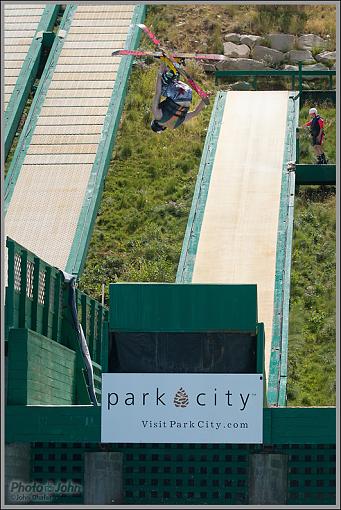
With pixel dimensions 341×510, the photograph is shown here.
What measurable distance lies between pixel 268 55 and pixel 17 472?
2594 cm

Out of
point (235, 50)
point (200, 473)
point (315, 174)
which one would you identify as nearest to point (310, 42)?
point (235, 50)

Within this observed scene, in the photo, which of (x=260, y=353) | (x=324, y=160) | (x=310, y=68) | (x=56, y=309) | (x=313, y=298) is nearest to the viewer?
(x=260, y=353)

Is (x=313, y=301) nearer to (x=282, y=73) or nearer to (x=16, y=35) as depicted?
(x=282, y=73)

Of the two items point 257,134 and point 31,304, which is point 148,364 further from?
point 257,134

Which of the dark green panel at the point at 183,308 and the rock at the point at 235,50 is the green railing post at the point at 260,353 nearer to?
the dark green panel at the point at 183,308

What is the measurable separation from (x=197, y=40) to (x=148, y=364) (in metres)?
25.7

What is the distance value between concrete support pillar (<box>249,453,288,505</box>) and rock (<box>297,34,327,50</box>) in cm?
2591

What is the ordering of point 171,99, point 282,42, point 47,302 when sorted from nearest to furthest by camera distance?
point 47,302, point 171,99, point 282,42

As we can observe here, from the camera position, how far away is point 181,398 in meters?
21.2

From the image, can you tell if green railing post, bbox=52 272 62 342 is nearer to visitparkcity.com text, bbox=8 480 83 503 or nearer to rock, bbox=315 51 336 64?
visitparkcity.com text, bbox=8 480 83 503

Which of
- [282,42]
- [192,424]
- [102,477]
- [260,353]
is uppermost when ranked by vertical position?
[282,42]

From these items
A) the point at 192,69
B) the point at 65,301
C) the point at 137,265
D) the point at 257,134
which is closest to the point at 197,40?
the point at 192,69

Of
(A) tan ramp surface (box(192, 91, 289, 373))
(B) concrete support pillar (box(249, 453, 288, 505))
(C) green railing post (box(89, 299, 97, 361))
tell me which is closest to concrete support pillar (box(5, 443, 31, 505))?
(B) concrete support pillar (box(249, 453, 288, 505))

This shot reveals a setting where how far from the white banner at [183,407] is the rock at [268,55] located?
82.6 feet
